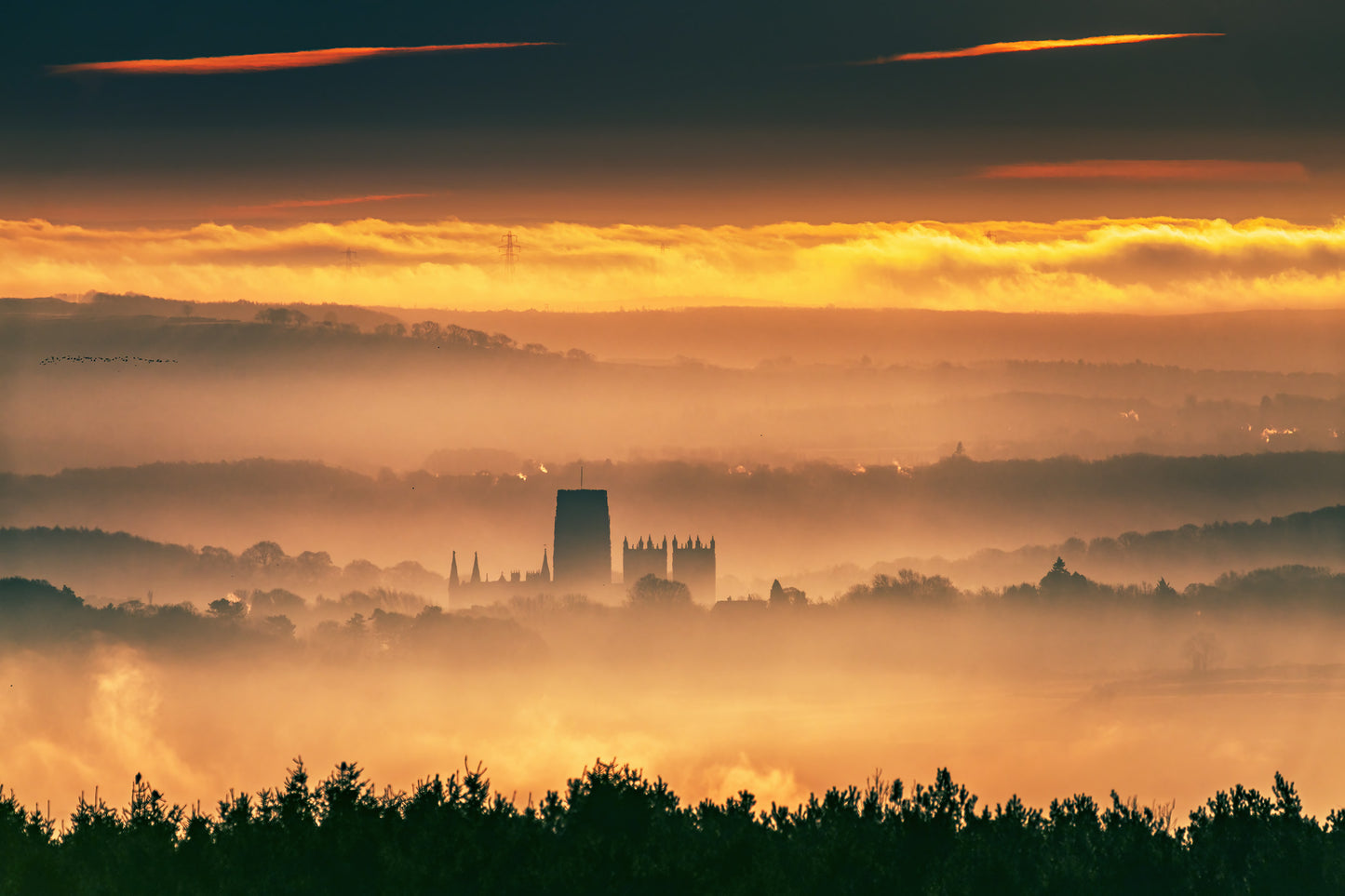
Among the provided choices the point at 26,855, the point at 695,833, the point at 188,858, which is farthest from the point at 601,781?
the point at 26,855

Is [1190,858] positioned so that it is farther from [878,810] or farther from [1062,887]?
[878,810]

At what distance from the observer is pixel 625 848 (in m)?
114

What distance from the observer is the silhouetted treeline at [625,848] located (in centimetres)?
11306

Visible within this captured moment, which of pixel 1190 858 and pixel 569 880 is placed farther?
pixel 1190 858

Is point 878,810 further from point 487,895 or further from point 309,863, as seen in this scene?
point 309,863

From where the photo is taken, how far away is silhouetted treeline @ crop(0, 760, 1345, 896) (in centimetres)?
11306

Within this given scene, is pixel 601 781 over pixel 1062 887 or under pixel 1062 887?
over

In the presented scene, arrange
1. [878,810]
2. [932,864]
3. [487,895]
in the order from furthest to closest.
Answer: [878,810] → [932,864] → [487,895]

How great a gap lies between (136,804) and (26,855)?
9481 millimetres

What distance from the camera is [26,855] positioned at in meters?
116

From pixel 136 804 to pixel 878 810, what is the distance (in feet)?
184

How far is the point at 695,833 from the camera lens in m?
120

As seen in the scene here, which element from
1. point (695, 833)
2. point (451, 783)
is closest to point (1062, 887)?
point (695, 833)

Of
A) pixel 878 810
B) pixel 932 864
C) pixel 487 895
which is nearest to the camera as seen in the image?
pixel 487 895
